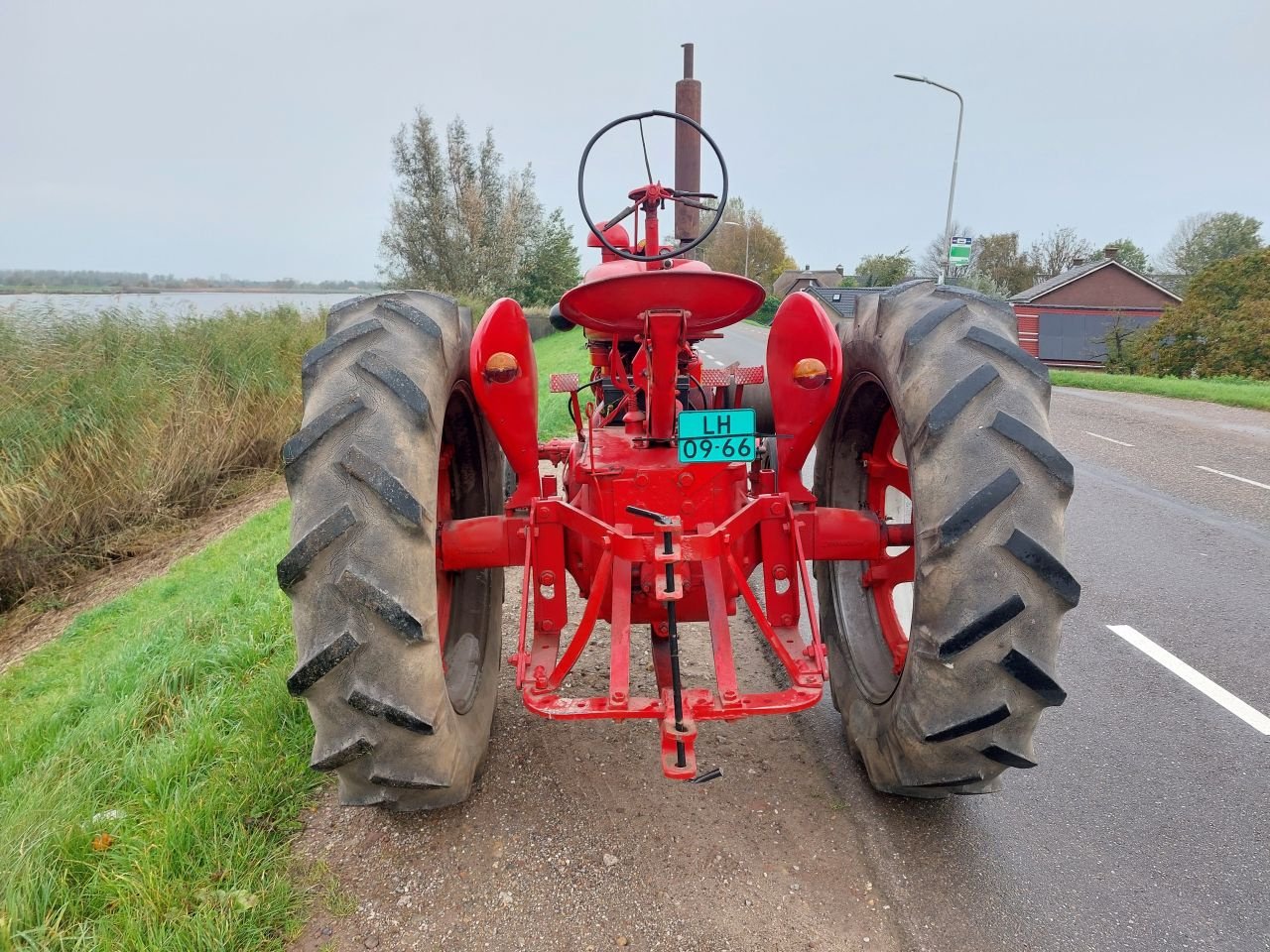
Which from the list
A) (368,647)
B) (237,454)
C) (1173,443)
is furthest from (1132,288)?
(368,647)

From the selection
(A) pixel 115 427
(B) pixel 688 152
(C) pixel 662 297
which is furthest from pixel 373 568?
(A) pixel 115 427

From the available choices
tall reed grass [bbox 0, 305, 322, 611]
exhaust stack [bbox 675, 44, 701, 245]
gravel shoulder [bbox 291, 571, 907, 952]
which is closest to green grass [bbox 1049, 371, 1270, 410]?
exhaust stack [bbox 675, 44, 701, 245]

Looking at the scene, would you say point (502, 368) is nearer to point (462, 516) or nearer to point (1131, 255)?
point (462, 516)

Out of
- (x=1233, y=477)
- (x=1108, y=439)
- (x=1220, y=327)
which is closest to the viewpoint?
(x=1233, y=477)

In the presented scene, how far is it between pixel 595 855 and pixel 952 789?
3.55 feet

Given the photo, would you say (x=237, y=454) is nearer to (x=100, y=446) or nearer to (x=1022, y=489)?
(x=100, y=446)

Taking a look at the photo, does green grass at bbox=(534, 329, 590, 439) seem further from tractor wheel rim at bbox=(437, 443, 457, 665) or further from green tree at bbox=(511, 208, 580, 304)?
green tree at bbox=(511, 208, 580, 304)

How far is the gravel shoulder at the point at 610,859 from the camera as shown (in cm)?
197

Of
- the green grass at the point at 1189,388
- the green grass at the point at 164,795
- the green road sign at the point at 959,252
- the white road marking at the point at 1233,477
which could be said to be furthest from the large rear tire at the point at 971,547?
the green road sign at the point at 959,252

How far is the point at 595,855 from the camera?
224 cm

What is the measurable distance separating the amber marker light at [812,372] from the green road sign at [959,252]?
47.4 feet

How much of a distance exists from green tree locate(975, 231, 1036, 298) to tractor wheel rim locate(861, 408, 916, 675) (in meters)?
52.8

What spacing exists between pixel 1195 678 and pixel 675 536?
113 inches

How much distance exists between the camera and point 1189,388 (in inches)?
582
